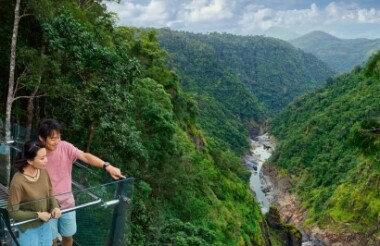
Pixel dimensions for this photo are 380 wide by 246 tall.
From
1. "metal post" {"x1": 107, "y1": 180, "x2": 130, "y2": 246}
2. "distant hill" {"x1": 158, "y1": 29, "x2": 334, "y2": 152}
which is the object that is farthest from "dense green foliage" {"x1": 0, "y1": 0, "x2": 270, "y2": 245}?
"distant hill" {"x1": 158, "y1": 29, "x2": 334, "y2": 152}

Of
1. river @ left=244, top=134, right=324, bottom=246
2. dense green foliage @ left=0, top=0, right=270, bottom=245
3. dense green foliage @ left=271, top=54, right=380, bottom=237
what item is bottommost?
river @ left=244, top=134, right=324, bottom=246

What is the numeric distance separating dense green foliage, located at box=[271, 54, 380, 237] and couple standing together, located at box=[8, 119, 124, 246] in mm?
33316

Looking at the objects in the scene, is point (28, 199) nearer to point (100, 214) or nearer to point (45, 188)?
point (45, 188)

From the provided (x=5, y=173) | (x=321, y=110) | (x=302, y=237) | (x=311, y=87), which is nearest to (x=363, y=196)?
(x=302, y=237)

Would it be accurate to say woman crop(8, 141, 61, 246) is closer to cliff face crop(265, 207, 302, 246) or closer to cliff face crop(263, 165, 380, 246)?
cliff face crop(265, 207, 302, 246)

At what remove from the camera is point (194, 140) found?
4100cm

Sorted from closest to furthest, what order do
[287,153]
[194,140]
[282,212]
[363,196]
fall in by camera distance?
[194,140], [363,196], [282,212], [287,153]

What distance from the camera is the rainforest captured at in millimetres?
10836

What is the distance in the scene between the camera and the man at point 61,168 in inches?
192

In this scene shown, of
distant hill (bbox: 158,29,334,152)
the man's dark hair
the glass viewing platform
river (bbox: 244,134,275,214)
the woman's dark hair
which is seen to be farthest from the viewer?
distant hill (bbox: 158,29,334,152)

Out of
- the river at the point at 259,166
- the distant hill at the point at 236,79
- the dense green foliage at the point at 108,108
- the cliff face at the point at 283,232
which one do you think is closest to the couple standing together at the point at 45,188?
the dense green foliage at the point at 108,108

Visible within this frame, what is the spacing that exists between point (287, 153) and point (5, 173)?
79.1 m

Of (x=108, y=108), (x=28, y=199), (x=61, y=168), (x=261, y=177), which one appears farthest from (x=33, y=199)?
(x=261, y=177)

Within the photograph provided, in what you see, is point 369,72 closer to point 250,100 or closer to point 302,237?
point 302,237
